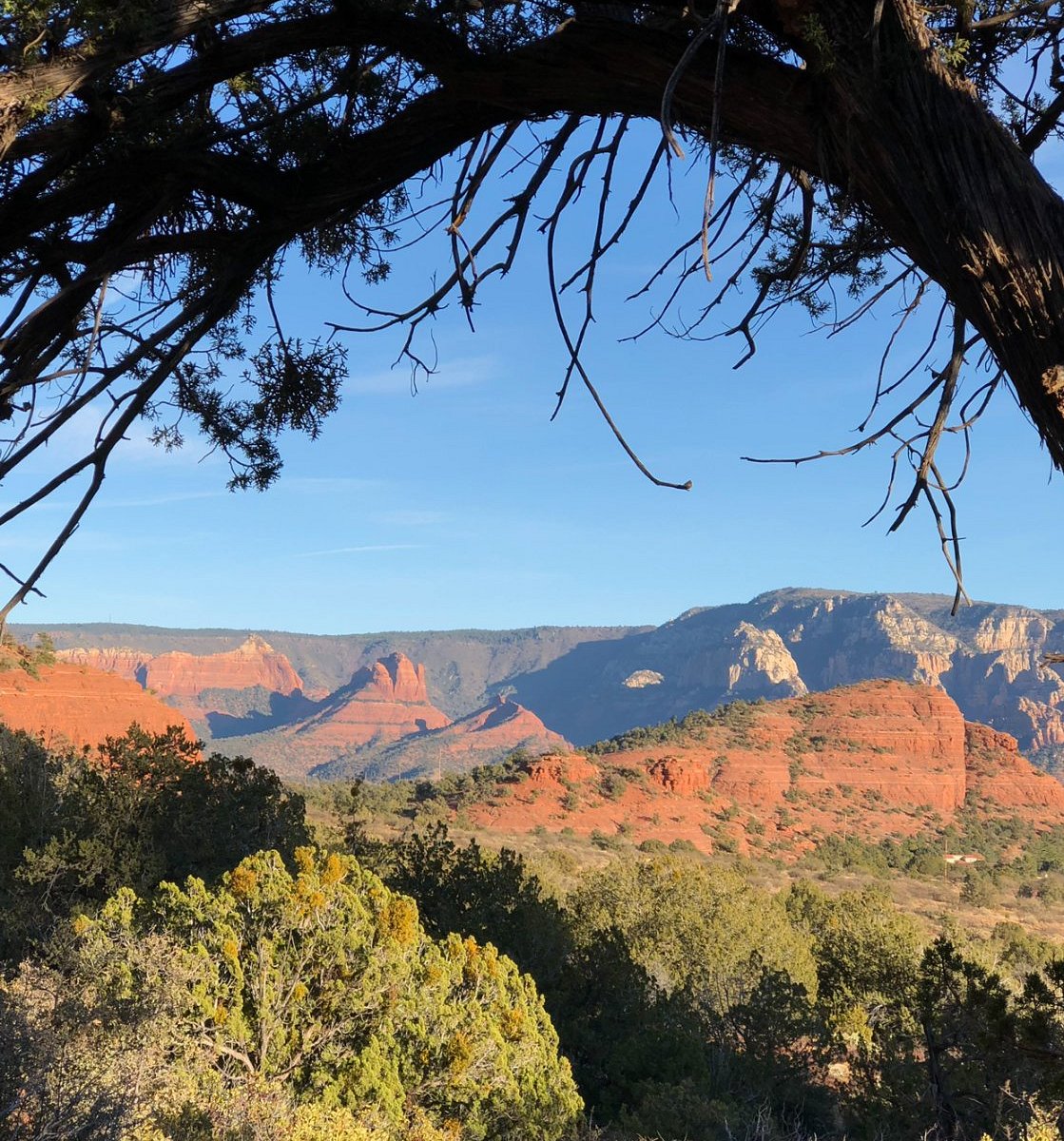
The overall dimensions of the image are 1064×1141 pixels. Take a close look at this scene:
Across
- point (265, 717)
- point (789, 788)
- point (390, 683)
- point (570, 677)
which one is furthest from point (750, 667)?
point (789, 788)

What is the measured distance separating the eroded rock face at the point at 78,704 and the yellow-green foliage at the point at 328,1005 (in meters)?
37.0

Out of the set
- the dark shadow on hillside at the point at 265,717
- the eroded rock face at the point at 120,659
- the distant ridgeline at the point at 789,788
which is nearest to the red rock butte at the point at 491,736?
the dark shadow on hillside at the point at 265,717

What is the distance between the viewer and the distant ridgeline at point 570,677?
426ft

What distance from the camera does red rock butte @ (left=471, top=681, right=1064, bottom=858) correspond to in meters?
50.0

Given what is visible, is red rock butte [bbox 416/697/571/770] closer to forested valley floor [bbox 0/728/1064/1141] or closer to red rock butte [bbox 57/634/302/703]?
red rock butte [bbox 57/634/302/703]

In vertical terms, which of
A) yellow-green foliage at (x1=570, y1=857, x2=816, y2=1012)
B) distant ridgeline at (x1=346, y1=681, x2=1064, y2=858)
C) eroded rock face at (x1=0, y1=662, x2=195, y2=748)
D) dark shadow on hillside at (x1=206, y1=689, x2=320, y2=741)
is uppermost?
eroded rock face at (x1=0, y1=662, x2=195, y2=748)

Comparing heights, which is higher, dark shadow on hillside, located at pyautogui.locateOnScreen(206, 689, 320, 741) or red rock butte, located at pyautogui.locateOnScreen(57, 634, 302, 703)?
red rock butte, located at pyautogui.locateOnScreen(57, 634, 302, 703)

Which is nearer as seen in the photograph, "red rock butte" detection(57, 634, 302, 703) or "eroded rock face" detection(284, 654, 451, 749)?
"eroded rock face" detection(284, 654, 451, 749)

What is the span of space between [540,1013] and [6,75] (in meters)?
8.73

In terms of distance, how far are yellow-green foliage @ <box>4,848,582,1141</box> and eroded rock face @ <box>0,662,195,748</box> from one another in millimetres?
36962

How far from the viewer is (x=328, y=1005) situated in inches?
320

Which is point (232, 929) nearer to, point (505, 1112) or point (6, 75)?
point (505, 1112)

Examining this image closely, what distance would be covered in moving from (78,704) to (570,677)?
143385 mm

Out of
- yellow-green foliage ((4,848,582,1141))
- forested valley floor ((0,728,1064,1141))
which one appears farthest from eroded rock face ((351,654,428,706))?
yellow-green foliage ((4,848,582,1141))
